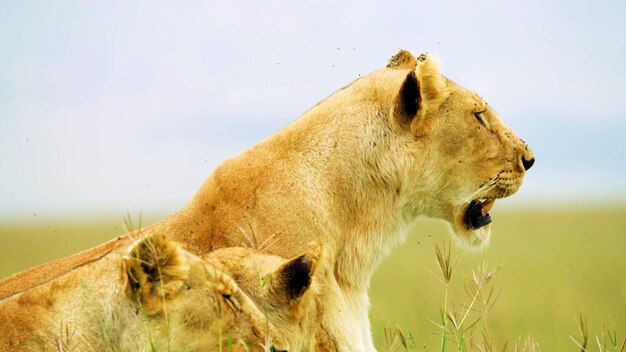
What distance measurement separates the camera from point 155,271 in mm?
4730

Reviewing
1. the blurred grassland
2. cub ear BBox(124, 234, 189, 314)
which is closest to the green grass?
the blurred grassland

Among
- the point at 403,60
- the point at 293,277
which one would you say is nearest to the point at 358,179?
the point at 403,60

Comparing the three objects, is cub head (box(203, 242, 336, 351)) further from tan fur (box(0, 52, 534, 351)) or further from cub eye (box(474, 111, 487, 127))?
cub eye (box(474, 111, 487, 127))

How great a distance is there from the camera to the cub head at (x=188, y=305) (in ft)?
15.5

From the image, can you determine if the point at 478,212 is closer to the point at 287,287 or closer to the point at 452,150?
the point at 452,150

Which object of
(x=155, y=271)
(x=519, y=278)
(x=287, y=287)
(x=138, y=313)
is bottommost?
(x=519, y=278)

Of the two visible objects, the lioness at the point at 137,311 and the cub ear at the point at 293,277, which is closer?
the lioness at the point at 137,311

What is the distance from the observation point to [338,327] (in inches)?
231

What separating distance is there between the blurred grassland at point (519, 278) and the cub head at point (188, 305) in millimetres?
293

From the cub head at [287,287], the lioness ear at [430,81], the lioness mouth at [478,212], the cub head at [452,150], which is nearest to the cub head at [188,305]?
the cub head at [287,287]

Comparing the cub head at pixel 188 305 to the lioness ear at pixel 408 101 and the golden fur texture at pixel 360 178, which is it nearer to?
the golden fur texture at pixel 360 178

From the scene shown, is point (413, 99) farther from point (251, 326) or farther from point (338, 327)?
point (251, 326)

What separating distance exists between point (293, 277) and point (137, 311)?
0.83 m

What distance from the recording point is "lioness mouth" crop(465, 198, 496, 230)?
6.73 metres
